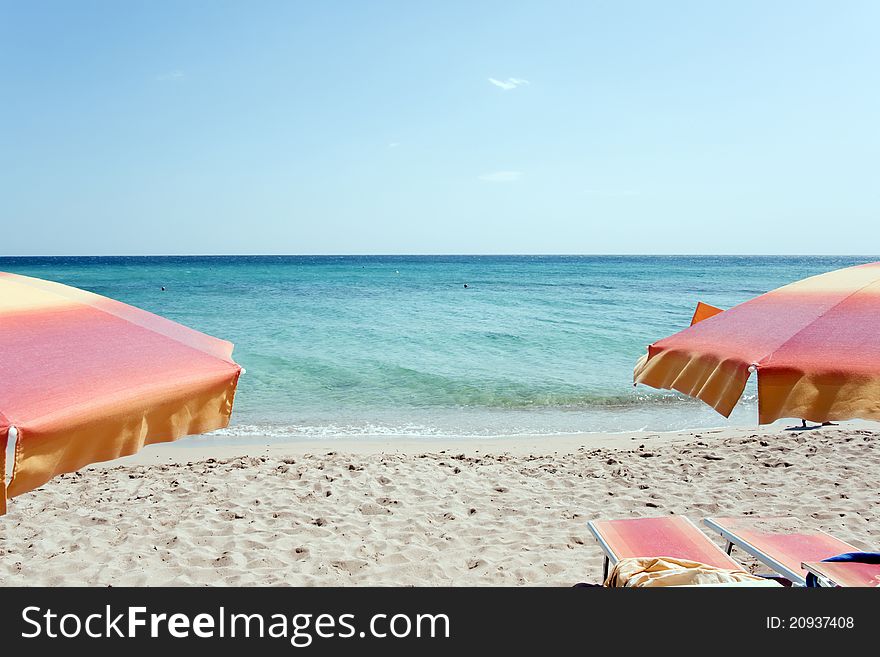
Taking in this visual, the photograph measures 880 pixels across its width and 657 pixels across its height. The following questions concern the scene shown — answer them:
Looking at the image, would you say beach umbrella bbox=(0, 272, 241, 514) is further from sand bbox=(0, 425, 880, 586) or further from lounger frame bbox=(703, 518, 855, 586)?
lounger frame bbox=(703, 518, 855, 586)

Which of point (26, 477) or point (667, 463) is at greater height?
point (26, 477)

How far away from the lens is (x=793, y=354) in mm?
2621

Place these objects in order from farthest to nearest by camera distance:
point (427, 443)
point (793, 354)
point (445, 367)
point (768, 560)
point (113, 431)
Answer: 1. point (445, 367)
2. point (427, 443)
3. point (768, 560)
4. point (793, 354)
5. point (113, 431)

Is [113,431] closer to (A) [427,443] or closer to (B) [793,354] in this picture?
(B) [793,354]

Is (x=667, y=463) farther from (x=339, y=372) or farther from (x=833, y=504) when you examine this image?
(x=339, y=372)

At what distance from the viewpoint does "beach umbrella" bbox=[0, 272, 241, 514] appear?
1.88 m

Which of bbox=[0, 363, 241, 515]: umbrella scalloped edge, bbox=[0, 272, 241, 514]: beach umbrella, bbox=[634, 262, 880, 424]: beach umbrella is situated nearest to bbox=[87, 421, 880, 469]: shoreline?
bbox=[634, 262, 880, 424]: beach umbrella

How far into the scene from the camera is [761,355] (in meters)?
2.66

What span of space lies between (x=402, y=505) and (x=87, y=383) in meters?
4.38

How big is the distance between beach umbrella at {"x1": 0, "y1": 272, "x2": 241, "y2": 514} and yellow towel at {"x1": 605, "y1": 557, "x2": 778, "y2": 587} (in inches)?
85.9

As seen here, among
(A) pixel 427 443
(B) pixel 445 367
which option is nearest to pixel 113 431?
(A) pixel 427 443
